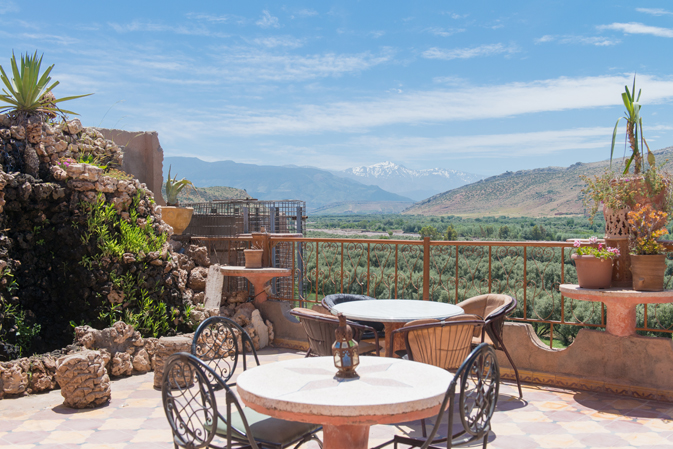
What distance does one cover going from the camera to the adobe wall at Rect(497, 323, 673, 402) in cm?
394

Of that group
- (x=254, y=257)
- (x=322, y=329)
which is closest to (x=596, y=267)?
(x=322, y=329)

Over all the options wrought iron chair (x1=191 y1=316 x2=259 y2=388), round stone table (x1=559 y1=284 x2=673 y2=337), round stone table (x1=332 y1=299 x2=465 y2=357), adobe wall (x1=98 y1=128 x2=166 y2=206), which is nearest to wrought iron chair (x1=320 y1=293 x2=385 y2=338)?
round stone table (x1=332 y1=299 x2=465 y2=357)

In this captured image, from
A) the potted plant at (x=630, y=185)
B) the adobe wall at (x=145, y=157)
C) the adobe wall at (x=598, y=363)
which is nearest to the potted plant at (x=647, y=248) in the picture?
the potted plant at (x=630, y=185)

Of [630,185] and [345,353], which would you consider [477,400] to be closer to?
[345,353]

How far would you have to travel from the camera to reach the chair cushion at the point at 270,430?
6.79 ft

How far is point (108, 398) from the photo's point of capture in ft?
13.5

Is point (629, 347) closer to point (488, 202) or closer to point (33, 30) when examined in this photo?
point (33, 30)

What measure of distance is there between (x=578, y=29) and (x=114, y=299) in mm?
44595

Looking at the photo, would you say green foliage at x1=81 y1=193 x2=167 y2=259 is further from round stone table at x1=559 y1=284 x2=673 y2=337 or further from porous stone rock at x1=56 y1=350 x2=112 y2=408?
round stone table at x1=559 y1=284 x2=673 y2=337

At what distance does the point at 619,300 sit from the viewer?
3.92 m

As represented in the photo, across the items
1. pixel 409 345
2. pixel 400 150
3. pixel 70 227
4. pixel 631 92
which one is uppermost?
pixel 400 150

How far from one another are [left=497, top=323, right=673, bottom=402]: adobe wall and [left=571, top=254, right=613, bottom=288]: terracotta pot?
0.46 meters

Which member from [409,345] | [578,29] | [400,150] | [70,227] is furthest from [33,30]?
[400,150]

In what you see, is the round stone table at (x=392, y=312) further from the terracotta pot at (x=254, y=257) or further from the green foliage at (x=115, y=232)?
the green foliage at (x=115, y=232)
